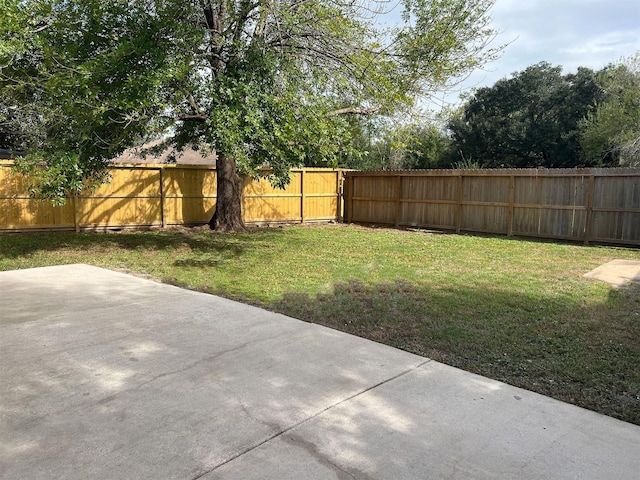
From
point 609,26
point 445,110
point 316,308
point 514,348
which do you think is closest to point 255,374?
point 316,308

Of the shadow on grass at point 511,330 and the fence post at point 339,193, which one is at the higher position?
the fence post at point 339,193

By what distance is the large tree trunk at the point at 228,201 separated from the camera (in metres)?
13.1

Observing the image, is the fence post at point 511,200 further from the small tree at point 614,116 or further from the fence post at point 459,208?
the small tree at point 614,116

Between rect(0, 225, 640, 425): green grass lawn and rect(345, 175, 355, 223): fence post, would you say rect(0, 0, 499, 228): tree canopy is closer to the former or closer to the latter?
rect(0, 225, 640, 425): green grass lawn

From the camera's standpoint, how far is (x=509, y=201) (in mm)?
13180

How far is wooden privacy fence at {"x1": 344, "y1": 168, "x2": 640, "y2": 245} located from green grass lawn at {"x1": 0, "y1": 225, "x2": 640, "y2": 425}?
2.86 ft

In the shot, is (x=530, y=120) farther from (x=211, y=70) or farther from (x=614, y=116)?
(x=211, y=70)

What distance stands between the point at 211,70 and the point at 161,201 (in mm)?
5792

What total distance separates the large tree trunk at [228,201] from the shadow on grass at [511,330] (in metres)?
7.26

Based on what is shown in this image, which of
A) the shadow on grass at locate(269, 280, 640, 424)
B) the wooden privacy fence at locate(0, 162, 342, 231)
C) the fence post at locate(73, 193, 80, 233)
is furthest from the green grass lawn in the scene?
the wooden privacy fence at locate(0, 162, 342, 231)

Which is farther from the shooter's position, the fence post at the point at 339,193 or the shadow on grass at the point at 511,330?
the fence post at the point at 339,193

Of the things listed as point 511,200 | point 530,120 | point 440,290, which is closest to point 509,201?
point 511,200

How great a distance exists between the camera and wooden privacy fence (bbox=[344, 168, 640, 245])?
11.3 metres

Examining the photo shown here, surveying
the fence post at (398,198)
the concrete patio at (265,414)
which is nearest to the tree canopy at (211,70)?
the concrete patio at (265,414)
